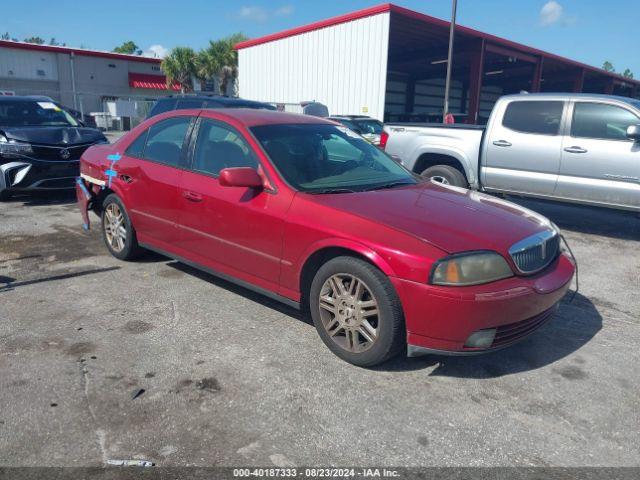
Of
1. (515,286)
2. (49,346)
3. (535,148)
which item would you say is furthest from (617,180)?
(49,346)

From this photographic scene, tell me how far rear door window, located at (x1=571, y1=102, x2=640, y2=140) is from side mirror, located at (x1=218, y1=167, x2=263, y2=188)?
16.5ft

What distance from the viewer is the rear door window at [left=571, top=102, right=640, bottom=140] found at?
6.61 metres

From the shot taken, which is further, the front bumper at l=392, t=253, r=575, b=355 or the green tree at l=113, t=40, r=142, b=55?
the green tree at l=113, t=40, r=142, b=55

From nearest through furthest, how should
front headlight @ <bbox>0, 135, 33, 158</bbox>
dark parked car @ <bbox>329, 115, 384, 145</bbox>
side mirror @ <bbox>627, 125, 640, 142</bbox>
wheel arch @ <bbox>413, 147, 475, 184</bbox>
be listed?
side mirror @ <bbox>627, 125, 640, 142</bbox> → front headlight @ <bbox>0, 135, 33, 158</bbox> → wheel arch @ <bbox>413, 147, 475, 184</bbox> → dark parked car @ <bbox>329, 115, 384, 145</bbox>

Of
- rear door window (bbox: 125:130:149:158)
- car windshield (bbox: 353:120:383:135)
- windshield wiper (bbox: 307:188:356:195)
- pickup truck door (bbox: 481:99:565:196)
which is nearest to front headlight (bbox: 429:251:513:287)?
windshield wiper (bbox: 307:188:356:195)

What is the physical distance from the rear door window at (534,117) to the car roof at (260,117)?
3890 mm

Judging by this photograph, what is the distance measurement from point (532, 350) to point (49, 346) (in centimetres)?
329

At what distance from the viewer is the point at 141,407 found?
285 cm

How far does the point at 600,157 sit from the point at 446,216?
4.29m

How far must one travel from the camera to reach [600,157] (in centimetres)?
663

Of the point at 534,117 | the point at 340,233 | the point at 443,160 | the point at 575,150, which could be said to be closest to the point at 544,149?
the point at 575,150

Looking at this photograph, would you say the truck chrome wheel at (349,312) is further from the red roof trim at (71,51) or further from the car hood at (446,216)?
the red roof trim at (71,51)

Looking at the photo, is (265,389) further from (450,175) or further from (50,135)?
(50,135)

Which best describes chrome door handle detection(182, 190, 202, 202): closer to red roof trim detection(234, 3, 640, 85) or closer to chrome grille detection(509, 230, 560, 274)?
chrome grille detection(509, 230, 560, 274)
